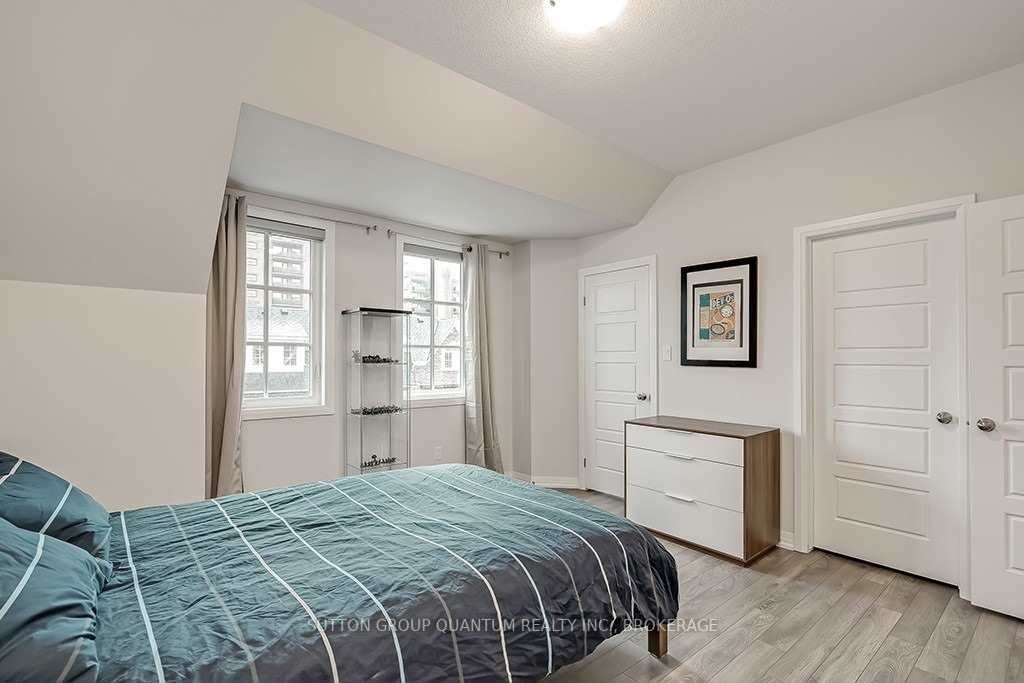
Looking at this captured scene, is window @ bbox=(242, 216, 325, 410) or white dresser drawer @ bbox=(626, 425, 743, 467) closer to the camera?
white dresser drawer @ bbox=(626, 425, 743, 467)

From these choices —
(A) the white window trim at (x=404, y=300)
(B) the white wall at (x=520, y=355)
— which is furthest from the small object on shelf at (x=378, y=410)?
Answer: (B) the white wall at (x=520, y=355)

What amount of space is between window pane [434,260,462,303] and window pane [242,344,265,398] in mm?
1615

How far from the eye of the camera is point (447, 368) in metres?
4.78

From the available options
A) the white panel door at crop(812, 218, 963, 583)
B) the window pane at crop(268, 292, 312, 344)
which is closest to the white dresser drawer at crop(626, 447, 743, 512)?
the white panel door at crop(812, 218, 963, 583)

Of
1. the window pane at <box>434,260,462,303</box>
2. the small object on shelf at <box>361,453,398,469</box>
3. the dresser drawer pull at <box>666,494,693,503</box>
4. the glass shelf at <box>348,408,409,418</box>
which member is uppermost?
the window pane at <box>434,260,462,303</box>

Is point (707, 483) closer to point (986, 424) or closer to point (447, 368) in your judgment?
point (986, 424)

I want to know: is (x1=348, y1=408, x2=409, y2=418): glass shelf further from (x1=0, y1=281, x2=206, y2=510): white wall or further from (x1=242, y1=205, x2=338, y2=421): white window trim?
(x1=0, y1=281, x2=206, y2=510): white wall

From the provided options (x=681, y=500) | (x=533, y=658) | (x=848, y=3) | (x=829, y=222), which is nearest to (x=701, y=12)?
(x=848, y=3)

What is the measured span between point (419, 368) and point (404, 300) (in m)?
0.63

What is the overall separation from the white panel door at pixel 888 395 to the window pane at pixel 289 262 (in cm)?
359

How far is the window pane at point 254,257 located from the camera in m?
3.59

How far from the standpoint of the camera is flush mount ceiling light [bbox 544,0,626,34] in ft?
6.76

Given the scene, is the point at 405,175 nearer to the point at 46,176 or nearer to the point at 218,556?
the point at 46,176

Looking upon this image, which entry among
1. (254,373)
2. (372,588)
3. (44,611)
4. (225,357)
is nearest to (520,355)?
(254,373)
